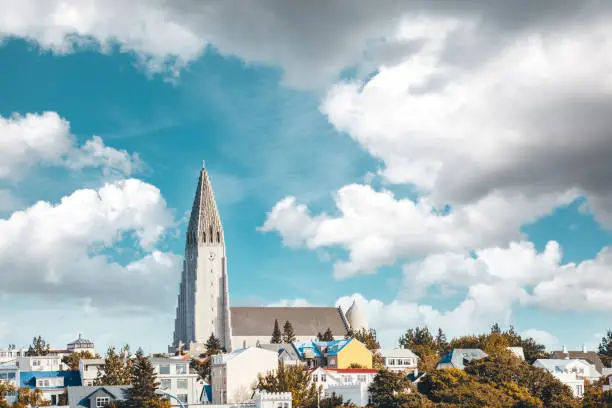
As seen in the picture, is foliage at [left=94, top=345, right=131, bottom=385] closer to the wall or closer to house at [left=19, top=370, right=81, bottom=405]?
house at [left=19, top=370, right=81, bottom=405]

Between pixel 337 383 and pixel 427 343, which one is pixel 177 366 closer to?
pixel 337 383

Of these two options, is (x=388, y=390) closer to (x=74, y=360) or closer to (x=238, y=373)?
(x=238, y=373)

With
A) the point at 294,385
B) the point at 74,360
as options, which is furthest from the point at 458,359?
the point at 74,360

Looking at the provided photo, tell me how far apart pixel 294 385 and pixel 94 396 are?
23.1 metres

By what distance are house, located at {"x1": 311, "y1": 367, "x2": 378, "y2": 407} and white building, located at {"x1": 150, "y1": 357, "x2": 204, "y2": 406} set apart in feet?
56.5

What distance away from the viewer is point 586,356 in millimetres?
167375

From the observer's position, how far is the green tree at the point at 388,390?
100375 mm

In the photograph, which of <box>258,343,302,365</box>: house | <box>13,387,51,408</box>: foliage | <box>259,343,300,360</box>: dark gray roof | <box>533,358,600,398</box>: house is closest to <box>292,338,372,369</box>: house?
<box>259,343,300,360</box>: dark gray roof

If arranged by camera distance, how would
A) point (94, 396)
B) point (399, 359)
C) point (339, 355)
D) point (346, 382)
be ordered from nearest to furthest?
point (94, 396) < point (346, 382) < point (339, 355) < point (399, 359)

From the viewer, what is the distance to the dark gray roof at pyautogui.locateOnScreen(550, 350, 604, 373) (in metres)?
164

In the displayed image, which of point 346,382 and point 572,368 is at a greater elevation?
point 346,382

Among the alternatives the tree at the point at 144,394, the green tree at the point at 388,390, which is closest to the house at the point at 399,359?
the green tree at the point at 388,390

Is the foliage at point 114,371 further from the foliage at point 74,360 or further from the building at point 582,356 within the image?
the building at point 582,356

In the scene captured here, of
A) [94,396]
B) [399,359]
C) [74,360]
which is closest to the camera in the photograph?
[94,396]
